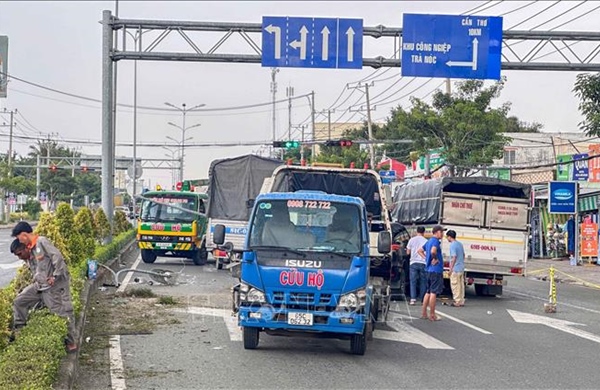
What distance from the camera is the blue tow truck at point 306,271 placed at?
→ 10898mm

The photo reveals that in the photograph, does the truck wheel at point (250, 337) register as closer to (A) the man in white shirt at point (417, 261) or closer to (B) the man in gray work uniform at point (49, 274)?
(B) the man in gray work uniform at point (49, 274)

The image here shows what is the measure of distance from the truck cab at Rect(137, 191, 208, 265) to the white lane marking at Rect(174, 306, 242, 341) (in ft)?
37.6


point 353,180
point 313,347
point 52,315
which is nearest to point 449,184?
point 353,180

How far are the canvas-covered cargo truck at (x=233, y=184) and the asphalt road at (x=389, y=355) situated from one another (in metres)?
8.12

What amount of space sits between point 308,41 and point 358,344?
40.8 feet

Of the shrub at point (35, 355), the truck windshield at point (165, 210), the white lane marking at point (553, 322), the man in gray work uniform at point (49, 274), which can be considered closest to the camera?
the shrub at point (35, 355)

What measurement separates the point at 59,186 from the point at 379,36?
2618 inches

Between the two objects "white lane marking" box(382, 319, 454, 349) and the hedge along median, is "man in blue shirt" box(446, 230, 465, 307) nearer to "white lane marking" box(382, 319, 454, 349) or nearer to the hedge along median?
"white lane marking" box(382, 319, 454, 349)

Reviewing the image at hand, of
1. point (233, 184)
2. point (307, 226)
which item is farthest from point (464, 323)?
point (233, 184)

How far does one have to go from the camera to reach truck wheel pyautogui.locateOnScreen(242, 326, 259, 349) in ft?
37.1

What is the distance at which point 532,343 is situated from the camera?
13000mm

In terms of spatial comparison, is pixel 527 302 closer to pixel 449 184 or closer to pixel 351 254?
pixel 449 184

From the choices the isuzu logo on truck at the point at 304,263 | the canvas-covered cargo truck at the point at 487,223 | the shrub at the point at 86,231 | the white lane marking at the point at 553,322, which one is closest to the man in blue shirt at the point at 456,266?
the white lane marking at the point at 553,322

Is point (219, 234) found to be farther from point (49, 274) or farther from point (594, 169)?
point (594, 169)
